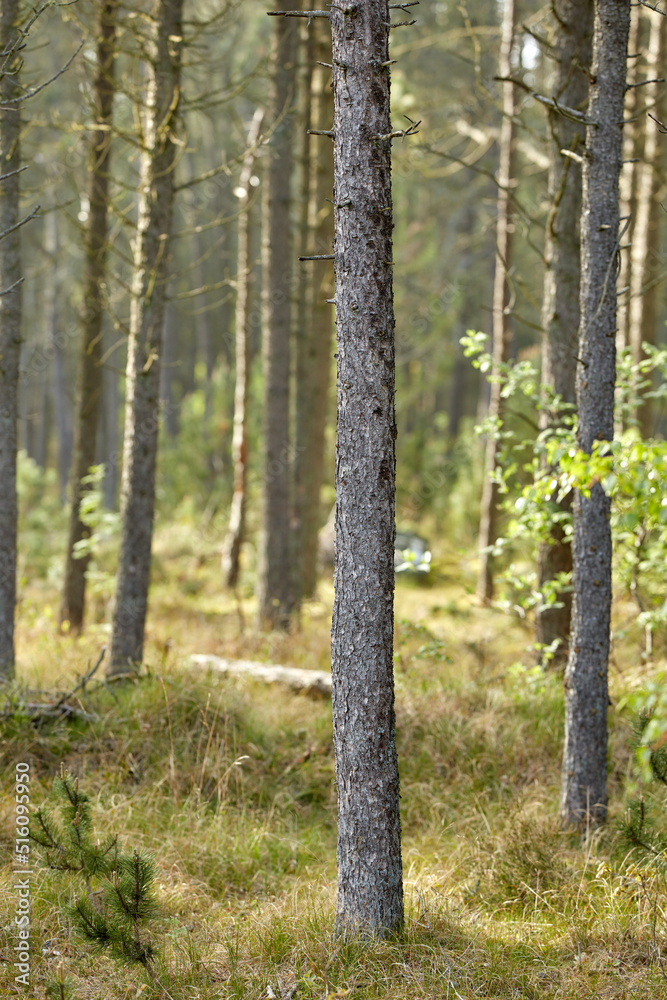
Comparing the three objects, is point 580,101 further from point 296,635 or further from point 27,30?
point 296,635

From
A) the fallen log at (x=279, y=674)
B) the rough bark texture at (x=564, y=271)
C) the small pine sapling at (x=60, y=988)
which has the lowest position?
the small pine sapling at (x=60, y=988)

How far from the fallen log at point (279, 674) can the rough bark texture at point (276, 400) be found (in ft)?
7.05

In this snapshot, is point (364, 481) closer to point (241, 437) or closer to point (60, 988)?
point (60, 988)

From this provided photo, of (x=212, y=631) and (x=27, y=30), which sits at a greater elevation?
(x=27, y=30)

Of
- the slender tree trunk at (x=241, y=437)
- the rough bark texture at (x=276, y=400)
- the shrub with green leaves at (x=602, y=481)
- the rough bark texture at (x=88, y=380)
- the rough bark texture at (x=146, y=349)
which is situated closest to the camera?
the shrub with green leaves at (x=602, y=481)

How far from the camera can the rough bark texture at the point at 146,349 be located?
5688 mm

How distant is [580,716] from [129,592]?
345 cm

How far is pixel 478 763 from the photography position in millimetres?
4945

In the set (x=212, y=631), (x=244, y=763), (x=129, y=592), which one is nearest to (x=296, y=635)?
(x=212, y=631)

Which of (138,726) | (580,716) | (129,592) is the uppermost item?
(129,592)

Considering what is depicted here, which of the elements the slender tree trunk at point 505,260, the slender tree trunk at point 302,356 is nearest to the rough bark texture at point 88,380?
the slender tree trunk at point 302,356

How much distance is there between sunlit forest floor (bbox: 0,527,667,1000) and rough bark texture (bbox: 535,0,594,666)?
79 centimetres

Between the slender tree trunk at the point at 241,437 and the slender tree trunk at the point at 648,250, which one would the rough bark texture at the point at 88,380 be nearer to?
the slender tree trunk at the point at 241,437

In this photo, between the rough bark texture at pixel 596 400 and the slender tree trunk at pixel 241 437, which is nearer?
the rough bark texture at pixel 596 400
